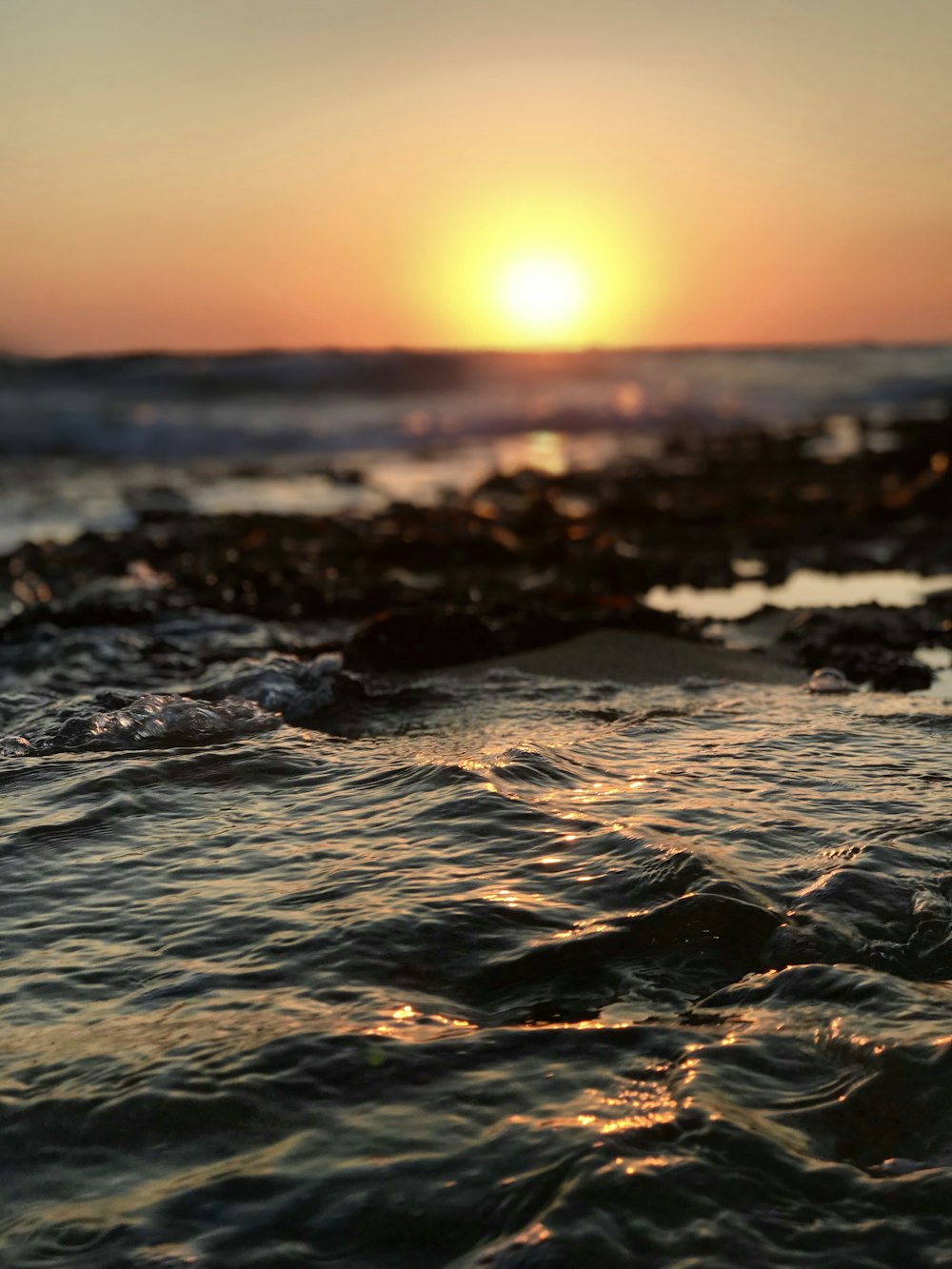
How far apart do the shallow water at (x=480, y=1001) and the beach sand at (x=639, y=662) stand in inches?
47.8

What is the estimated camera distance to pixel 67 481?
Result: 64.4 ft

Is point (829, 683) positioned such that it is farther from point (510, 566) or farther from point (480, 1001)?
point (510, 566)

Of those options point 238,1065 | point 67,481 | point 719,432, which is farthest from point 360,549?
point 719,432

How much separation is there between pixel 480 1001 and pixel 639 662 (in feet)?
11.2

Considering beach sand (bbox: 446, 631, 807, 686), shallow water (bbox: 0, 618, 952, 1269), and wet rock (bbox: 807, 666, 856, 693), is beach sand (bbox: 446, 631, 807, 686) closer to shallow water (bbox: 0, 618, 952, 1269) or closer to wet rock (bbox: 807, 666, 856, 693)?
wet rock (bbox: 807, 666, 856, 693)

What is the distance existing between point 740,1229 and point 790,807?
179cm

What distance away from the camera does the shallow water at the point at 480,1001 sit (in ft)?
6.56

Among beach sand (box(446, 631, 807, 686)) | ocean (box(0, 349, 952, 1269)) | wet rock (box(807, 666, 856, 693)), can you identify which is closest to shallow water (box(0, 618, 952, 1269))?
ocean (box(0, 349, 952, 1269))

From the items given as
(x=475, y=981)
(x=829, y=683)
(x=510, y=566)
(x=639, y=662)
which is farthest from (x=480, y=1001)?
(x=510, y=566)

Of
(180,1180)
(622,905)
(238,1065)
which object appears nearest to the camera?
(180,1180)

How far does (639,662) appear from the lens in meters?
5.91

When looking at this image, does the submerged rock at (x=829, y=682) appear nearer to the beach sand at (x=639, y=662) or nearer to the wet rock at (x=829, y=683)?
the wet rock at (x=829, y=683)

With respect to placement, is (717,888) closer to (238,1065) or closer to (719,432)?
(238,1065)

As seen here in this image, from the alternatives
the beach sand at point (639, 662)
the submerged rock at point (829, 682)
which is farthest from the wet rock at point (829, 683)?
the beach sand at point (639, 662)
